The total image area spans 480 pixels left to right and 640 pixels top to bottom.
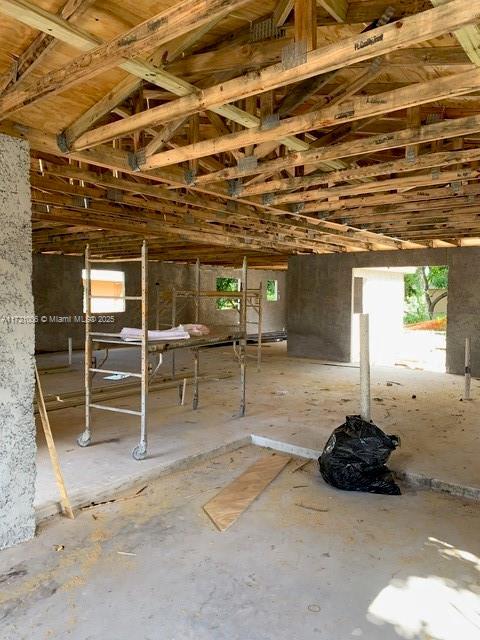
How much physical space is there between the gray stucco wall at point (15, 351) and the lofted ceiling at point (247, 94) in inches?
14.6

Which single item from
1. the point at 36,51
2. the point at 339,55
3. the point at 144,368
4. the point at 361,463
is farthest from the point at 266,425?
the point at 36,51

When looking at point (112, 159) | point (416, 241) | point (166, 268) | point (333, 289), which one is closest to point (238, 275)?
point (166, 268)

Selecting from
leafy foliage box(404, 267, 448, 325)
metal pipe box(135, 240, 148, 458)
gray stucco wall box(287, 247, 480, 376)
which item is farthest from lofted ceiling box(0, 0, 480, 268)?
leafy foliage box(404, 267, 448, 325)

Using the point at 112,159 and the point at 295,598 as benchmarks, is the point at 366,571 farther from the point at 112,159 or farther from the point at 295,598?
the point at 112,159

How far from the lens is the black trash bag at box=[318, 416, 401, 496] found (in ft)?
11.4

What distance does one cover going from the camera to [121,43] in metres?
1.87

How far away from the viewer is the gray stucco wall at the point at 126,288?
1127cm

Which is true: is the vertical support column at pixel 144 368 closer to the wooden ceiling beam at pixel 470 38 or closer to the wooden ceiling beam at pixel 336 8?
the wooden ceiling beam at pixel 336 8

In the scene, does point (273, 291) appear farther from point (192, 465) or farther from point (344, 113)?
point (344, 113)

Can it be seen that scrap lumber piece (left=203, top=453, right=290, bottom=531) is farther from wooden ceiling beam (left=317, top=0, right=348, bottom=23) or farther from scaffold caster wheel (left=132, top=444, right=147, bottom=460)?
wooden ceiling beam (left=317, top=0, right=348, bottom=23)

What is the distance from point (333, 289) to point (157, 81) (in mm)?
8134

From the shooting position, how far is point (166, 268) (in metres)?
13.2

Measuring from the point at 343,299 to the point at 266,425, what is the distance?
18.1 ft

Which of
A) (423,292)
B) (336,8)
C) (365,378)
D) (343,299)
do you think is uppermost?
(336,8)
